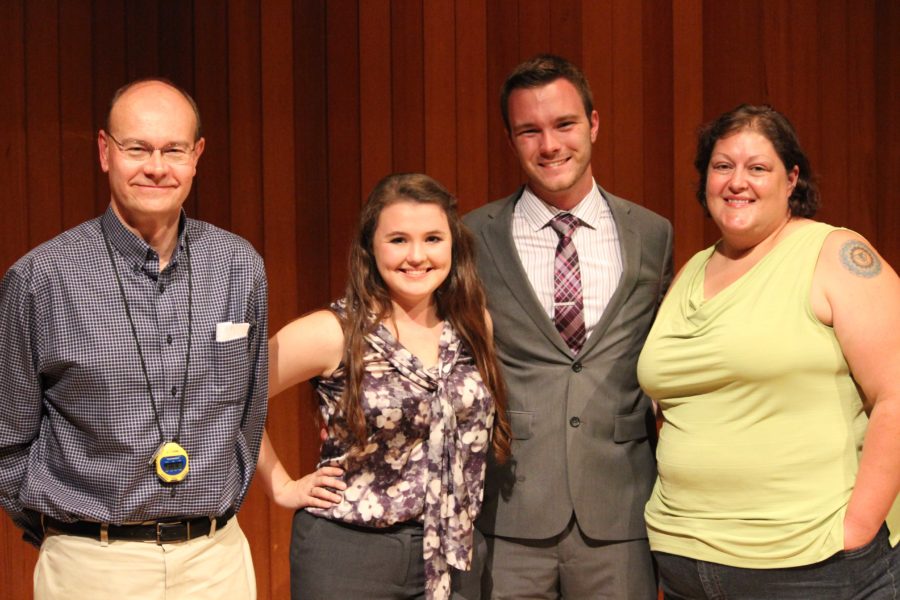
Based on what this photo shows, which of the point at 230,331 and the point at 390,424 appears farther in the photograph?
the point at 390,424

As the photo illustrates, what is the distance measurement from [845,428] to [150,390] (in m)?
1.45

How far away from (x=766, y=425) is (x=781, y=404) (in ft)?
0.18

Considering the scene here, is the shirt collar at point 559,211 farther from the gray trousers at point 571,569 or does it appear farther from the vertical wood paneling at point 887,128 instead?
the vertical wood paneling at point 887,128

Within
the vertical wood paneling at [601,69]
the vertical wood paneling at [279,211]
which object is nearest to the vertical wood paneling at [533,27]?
the vertical wood paneling at [601,69]

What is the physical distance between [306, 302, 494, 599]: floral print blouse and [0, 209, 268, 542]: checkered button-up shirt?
0.95 ft

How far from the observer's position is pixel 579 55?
148 inches

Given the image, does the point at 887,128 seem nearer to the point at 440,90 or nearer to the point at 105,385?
the point at 440,90

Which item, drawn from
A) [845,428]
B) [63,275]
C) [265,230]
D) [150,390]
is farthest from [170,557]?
[265,230]

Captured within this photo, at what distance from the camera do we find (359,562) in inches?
92.0

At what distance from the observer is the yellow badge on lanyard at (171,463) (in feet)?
6.70

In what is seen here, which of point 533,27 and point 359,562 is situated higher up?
point 533,27

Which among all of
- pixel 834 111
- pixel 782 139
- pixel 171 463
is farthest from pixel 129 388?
pixel 834 111

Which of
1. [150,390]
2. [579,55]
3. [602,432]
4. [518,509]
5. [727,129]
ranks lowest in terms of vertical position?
[518,509]

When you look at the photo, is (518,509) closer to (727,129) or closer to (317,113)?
(727,129)
